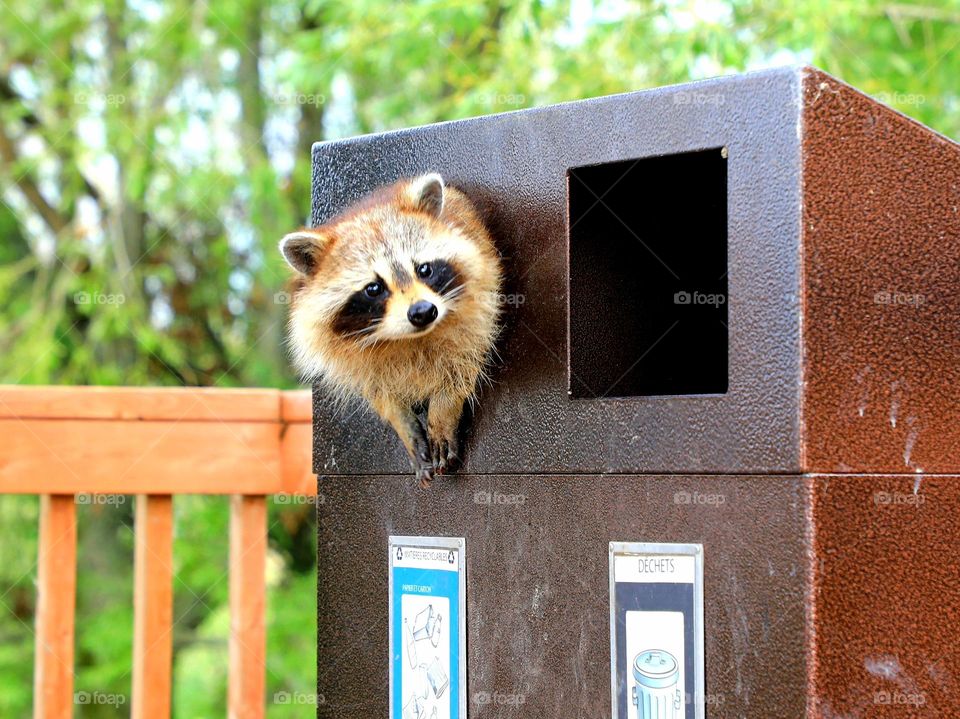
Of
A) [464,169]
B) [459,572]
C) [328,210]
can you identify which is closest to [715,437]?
[459,572]

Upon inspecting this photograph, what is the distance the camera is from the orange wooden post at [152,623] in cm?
252

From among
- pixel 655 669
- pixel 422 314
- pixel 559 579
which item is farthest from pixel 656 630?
pixel 422 314

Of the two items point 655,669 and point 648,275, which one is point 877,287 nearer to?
point 648,275

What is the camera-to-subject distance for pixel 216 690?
6168mm

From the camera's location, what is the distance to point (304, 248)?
220 centimetres

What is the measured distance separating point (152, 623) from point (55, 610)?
21 cm

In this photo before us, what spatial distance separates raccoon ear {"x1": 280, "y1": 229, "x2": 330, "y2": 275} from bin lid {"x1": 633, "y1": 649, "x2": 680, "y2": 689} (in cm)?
97

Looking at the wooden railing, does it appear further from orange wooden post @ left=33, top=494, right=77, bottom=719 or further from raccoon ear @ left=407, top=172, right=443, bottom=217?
raccoon ear @ left=407, top=172, right=443, bottom=217

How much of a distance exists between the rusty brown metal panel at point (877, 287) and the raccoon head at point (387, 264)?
0.63m

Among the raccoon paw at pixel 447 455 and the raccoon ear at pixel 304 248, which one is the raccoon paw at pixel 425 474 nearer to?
the raccoon paw at pixel 447 455

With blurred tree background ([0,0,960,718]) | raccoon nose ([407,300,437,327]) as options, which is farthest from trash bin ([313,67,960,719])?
blurred tree background ([0,0,960,718])

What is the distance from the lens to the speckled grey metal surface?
1.75 m

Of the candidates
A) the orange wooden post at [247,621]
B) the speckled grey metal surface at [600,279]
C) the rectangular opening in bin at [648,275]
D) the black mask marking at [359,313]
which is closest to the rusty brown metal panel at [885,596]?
the speckled grey metal surface at [600,279]

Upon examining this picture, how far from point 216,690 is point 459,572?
4.55 meters
